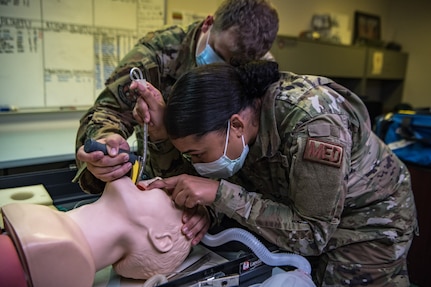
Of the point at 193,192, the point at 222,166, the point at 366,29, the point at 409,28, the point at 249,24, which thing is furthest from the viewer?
the point at 409,28

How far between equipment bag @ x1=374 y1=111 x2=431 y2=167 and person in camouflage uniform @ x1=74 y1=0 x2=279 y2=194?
1427mm

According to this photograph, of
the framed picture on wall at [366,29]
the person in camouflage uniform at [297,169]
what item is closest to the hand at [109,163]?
the person in camouflage uniform at [297,169]

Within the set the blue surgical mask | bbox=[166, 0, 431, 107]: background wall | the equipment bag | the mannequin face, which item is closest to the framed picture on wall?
bbox=[166, 0, 431, 107]: background wall

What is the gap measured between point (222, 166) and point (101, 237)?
40 cm

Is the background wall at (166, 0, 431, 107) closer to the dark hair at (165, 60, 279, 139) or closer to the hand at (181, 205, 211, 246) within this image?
the dark hair at (165, 60, 279, 139)

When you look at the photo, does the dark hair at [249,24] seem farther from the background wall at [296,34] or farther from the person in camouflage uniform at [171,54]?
the background wall at [296,34]

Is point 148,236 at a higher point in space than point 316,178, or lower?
lower

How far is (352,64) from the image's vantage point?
439 centimetres

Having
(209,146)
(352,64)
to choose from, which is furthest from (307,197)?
(352,64)

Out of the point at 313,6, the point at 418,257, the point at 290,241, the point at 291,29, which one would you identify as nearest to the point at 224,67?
the point at 290,241

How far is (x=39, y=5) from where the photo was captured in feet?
8.36

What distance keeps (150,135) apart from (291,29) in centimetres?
321

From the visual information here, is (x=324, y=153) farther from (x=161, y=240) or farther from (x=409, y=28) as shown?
(x=409, y=28)

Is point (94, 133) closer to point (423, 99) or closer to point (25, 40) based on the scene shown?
point (25, 40)
